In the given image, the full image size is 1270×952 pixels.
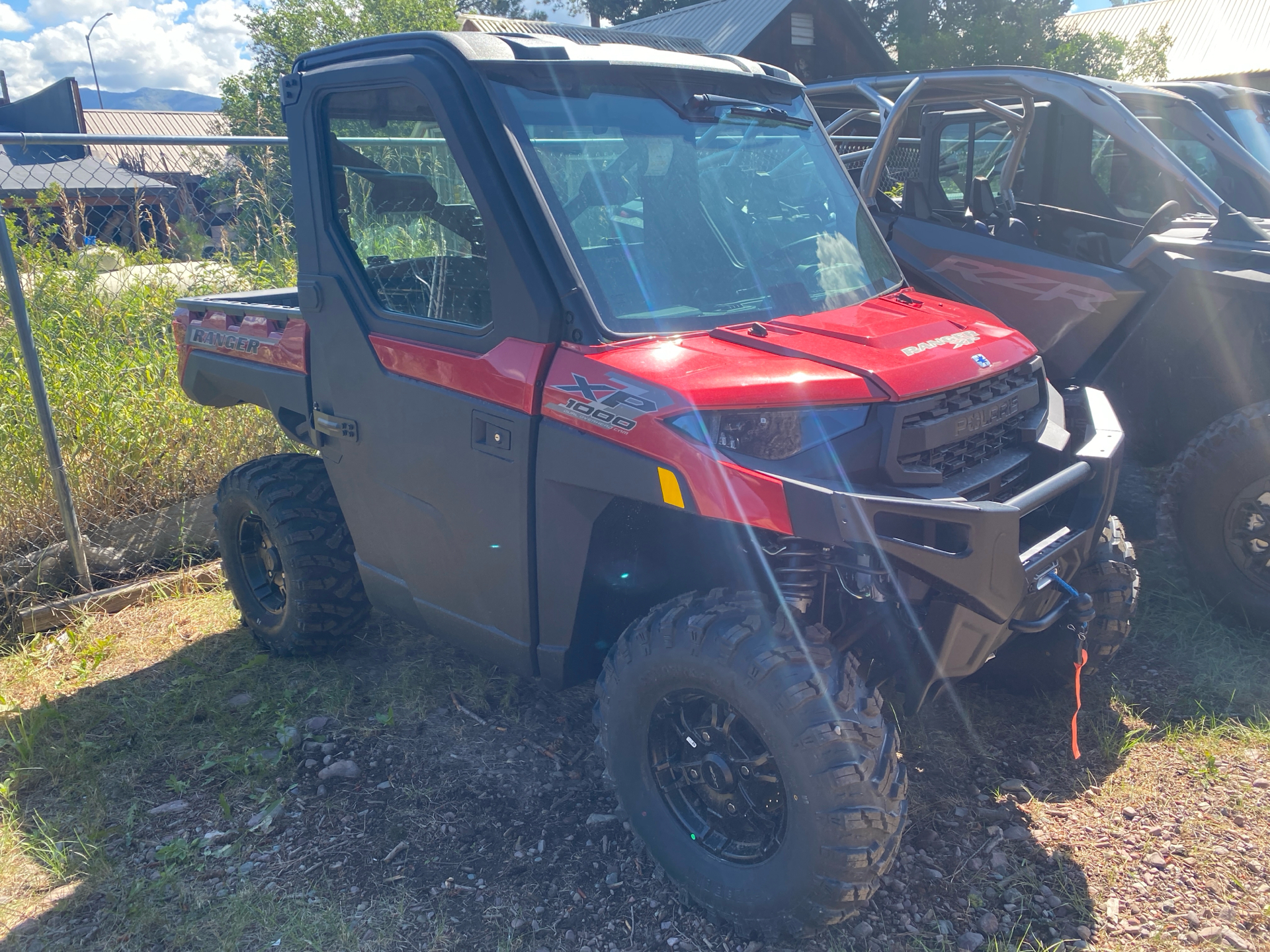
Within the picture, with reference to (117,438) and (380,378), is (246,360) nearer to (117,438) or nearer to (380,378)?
(380,378)

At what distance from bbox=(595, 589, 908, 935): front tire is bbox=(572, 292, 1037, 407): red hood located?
54cm

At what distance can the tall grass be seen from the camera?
4.81 m

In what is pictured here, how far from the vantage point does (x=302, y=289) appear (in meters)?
3.19

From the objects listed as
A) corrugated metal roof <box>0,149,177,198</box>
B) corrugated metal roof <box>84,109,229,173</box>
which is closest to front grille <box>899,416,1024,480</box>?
corrugated metal roof <box>0,149,177,198</box>

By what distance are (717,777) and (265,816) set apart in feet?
5.17

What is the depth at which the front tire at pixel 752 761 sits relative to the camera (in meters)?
2.21

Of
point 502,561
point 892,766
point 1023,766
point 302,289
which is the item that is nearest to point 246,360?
point 302,289

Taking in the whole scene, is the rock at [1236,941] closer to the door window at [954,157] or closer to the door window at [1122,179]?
the door window at [1122,179]

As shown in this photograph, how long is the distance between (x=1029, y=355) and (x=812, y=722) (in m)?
1.42

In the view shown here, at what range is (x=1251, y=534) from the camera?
3.82m

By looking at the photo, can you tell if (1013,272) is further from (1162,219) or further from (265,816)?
(265,816)

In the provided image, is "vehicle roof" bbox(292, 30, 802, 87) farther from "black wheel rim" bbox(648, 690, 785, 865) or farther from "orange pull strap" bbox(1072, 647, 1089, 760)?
"orange pull strap" bbox(1072, 647, 1089, 760)

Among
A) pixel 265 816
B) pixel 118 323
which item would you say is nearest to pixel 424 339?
pixel 265 816

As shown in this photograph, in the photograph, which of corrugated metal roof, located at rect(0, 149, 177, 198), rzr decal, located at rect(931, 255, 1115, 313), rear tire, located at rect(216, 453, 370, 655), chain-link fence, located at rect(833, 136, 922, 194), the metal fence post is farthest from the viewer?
chain-link fence, located at rect(833, 136, 922, 194)
